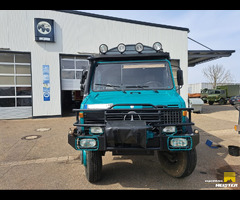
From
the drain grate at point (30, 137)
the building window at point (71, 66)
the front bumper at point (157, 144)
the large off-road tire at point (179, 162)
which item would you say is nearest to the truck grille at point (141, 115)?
the front bumper at point (157, 144)

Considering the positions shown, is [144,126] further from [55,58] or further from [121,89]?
[55,58]

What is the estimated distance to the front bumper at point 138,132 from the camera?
2.43 metres

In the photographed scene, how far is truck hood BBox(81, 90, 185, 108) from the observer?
9.34ft

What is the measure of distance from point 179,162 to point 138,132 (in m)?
1.40

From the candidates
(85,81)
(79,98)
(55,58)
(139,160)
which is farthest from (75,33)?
(139,160)

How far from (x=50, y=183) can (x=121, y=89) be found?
236cm

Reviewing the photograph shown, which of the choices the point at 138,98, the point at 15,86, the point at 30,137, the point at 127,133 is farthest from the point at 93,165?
the point at 15,86

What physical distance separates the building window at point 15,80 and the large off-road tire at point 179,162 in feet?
33.6

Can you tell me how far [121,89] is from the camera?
341cm

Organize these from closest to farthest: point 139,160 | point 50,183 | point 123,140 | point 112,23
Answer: point 123,140, point 50,183, point 139,160, point 112,23

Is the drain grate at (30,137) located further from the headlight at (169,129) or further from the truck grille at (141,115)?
the headlight at (169,129)

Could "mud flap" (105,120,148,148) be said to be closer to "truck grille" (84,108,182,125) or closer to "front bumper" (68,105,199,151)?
"front bumper" (68,105,199,151)

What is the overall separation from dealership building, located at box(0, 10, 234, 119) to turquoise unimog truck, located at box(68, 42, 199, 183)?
8.20 meters

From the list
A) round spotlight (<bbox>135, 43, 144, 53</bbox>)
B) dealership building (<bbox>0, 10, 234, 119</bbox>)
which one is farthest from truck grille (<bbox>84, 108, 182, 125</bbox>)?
dealership building (<bbox>0, 10, 234, 119</bbox>)
